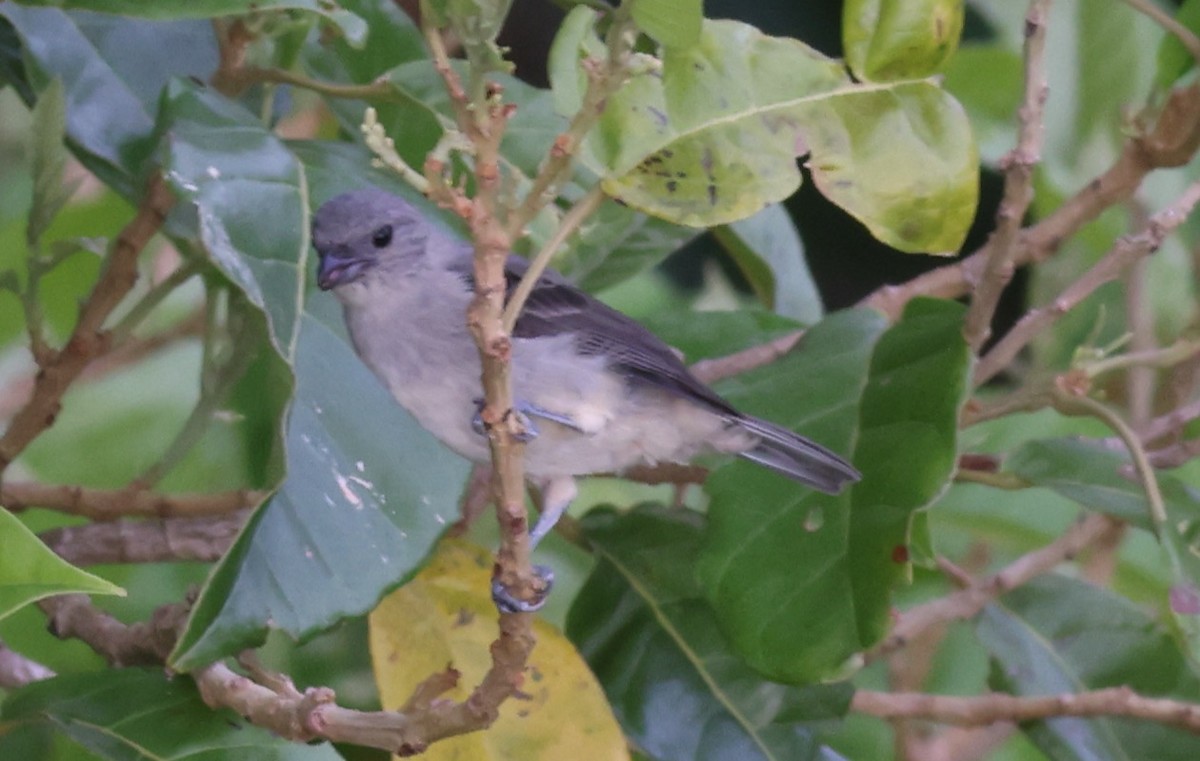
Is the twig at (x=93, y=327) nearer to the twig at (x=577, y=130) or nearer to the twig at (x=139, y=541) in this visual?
the twig at (x=139, y=541)

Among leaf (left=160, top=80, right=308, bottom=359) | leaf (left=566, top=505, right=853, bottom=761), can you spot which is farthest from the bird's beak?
leaf (left=566, top=505, right=853, bottom=761)

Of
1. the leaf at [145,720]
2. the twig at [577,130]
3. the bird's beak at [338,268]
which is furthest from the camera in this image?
the bird's beak at [338,268]

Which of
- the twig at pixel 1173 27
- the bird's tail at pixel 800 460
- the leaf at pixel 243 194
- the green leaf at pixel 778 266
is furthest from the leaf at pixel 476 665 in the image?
the twig at pixel 1173 27

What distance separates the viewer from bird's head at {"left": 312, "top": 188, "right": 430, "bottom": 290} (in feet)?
4.33

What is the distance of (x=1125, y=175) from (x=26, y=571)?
3.24 ft

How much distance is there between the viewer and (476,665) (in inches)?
52.6

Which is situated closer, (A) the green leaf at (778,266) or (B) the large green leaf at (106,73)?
(B) the large green leaf at (106,73)

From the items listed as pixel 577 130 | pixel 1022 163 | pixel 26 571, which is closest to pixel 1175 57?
pixel 1022 163

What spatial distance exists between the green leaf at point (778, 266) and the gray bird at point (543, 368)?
40 cm

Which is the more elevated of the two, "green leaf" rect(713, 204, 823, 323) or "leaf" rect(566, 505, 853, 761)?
"green leaf" rect(713, 204, 823, 323)

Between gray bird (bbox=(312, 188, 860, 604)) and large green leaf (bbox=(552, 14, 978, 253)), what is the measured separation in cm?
31

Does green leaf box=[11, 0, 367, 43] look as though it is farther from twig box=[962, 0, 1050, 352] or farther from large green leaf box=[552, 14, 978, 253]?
twig box=[962, 0, 1050, 352]

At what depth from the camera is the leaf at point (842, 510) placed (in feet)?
3.98

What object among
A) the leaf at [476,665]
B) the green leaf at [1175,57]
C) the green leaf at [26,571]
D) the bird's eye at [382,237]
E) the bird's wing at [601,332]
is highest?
the green leaf at [1175,57]
